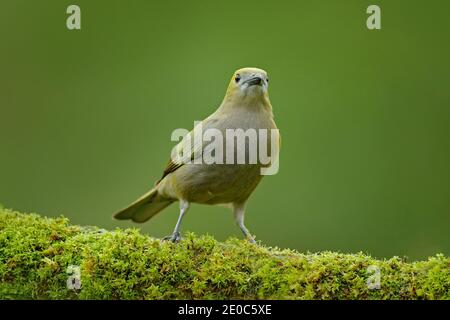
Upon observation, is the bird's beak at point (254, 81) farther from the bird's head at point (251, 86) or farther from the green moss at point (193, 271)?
the green moss at point (193, 271)

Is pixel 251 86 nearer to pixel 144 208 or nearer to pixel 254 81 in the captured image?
pixel 254 81

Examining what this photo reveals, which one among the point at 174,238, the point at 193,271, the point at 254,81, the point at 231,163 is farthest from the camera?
the point at 254,81

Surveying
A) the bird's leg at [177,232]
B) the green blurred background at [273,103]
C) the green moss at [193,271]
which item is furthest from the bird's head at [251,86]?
the green blurred background at [273,103]

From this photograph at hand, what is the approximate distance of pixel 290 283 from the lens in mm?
3756

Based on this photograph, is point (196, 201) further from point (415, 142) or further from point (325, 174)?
point (415, 142)

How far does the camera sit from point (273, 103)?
8.97 metres

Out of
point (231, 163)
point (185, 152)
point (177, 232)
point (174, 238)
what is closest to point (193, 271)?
point (174, 238)

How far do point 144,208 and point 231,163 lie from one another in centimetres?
146

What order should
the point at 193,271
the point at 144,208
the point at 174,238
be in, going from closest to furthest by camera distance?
the point at 193,271
the point at 174,238
the point at 144,208

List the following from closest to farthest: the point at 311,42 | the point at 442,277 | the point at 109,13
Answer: the point at 442,277
the point at 311,42
the point at 109,13

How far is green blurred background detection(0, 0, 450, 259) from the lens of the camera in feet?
27.7

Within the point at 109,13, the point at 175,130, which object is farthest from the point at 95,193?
the point at 109,13

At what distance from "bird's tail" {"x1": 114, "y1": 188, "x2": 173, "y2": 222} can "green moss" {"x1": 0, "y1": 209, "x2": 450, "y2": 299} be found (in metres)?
1.74

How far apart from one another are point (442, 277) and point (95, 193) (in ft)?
20.1
